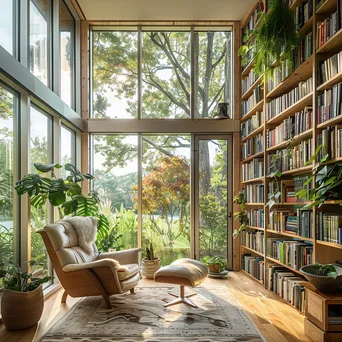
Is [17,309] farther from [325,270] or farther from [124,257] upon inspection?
[325,270]

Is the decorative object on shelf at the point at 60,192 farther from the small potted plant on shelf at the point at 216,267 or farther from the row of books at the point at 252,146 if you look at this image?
the row of books at the point at 252,146

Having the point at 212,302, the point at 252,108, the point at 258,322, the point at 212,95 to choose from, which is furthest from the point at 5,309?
the point at 212,95

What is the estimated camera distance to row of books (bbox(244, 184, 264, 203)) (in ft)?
14.1

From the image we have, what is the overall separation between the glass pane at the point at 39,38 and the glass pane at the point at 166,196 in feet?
A: 6.62

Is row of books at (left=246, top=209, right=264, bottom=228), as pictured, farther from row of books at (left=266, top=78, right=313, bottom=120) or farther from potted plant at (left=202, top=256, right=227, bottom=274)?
row of books at (left=266, top=78, right=313, bottom=120)

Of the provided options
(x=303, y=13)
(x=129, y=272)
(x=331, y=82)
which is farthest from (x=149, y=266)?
(x=303, y=13)

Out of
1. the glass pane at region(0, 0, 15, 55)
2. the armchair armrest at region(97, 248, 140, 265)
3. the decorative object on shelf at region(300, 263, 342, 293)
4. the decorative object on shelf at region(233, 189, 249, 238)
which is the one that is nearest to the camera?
the decorative object on shelf at region(300, 263, 342, 293)

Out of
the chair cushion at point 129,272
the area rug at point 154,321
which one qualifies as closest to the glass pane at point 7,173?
the area rug at point 154,321

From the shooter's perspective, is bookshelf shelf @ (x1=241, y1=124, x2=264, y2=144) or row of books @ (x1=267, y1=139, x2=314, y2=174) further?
bookshelf shelf @ (x1=241, y1=124, x2=264, y2=144)

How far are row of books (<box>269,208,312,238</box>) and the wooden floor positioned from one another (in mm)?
807

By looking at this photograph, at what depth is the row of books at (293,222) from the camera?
3113 mm

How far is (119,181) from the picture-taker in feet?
17.3

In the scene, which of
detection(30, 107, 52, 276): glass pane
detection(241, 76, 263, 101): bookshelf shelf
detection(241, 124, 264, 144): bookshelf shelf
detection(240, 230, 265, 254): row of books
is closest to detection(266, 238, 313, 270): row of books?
detection(240, 230, 265, 254): row of books

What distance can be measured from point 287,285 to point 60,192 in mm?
2716
